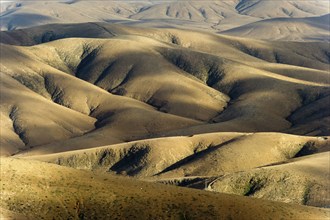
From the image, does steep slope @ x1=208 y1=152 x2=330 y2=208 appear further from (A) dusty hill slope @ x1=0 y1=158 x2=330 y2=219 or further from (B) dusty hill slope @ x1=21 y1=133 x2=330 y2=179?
(A) dusty hill slope @ x1=0 y1=158 x2=330 y2=219

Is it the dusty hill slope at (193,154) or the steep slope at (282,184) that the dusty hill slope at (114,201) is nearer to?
the steep slope at (282,184)

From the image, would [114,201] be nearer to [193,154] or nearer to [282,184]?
[282,184]

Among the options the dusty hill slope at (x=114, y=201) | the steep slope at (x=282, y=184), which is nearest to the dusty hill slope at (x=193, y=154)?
Answer: the steep slope at (x=282, y=184)

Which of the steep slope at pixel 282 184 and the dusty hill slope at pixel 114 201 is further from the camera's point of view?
the steep slope at pixel 282 184

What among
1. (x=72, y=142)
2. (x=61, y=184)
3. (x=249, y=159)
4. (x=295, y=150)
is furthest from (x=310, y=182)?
(x=72, y=142)

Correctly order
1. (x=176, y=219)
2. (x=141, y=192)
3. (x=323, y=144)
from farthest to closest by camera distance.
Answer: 1. (x=323, y=144)
2. (x=141, y=192)
3. (x=176, y=219)

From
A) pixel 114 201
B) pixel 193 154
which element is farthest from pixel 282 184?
pixel 114 201

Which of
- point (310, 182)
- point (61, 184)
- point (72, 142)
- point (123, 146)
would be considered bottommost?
point (72, 142)

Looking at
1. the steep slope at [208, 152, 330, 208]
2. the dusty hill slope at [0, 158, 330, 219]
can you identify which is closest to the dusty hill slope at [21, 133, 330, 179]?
the steep slope at [208, 152, 330, 208]

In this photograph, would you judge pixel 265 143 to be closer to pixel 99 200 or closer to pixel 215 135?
pixel 215 135
